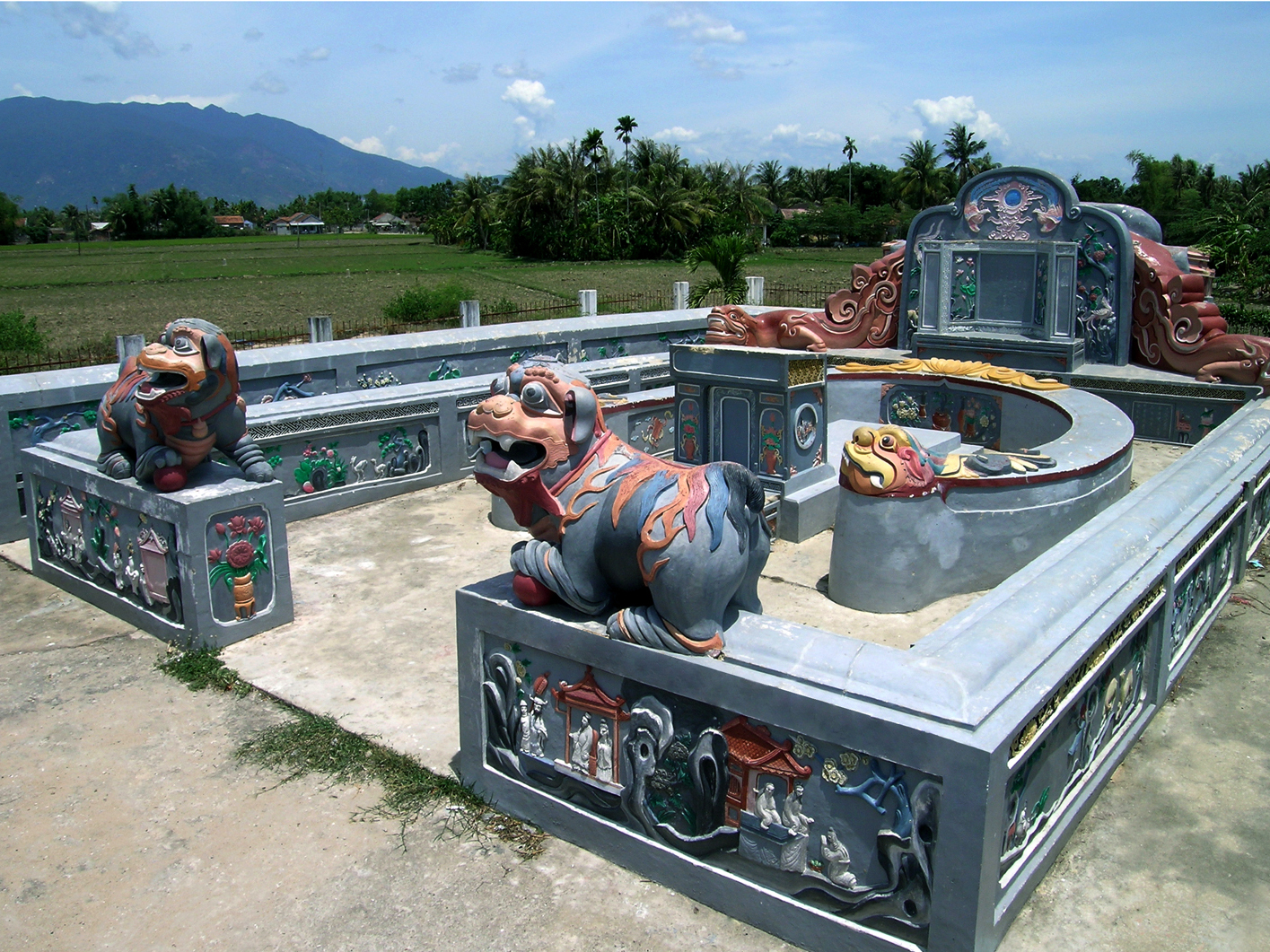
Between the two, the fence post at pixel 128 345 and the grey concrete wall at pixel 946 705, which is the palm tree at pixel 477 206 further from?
the grey concrete wall at pixel 946 705

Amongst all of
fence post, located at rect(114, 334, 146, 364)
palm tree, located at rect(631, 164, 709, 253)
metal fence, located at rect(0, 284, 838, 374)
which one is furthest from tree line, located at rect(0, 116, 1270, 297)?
fence post, located at rect(114, 334, 146, 364)

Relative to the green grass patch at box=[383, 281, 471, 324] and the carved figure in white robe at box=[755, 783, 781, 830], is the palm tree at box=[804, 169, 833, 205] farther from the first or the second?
the carved figure in white robe at box=[755, 783, 781, 830]

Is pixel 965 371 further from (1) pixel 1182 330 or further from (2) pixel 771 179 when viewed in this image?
(2) pixel 771 179

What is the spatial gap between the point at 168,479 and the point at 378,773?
9.59 ft

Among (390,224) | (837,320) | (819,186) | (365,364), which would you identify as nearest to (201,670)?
(365,364)

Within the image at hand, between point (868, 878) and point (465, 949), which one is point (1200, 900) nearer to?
point (868, 878)

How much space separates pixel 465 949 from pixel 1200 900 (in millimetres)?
3066

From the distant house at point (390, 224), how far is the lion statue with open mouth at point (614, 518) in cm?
13572

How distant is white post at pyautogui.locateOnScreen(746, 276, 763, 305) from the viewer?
810 inches

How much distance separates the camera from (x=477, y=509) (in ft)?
33.4

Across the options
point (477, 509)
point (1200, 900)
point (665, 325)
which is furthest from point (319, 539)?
point (665, 325)

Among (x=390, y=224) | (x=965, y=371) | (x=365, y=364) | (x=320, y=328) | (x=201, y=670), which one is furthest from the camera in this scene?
(x=390, y=224)

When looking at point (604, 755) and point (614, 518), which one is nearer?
point (614, 518)

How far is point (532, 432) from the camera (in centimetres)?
414
